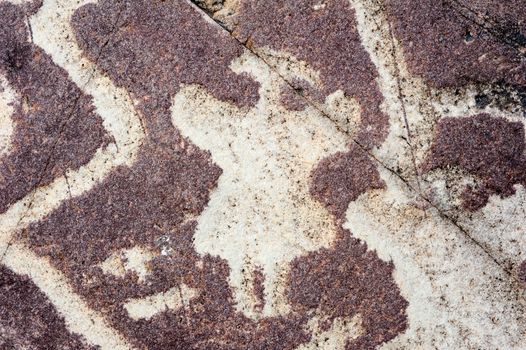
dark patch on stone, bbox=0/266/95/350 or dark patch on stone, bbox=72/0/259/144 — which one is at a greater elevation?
dark patch on stone, bbox=72/0/259/144

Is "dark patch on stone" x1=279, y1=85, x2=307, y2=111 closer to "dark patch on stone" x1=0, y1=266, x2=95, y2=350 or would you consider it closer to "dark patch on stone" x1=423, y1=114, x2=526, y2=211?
"dark patch on stone" x1=423, y1=114, x2=526, y2=211

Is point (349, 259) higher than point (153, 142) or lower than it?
lower

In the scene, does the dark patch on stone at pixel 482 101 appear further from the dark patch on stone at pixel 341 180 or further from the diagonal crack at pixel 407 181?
the dark patch on stone at pixel 341 180

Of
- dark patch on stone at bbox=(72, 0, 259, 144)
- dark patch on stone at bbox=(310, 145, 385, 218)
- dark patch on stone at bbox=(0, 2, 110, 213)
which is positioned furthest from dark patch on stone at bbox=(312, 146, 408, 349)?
dark patch on stone at bbox=(0, 2, 110, 213)

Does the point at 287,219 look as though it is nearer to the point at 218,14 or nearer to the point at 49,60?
the point at 218,14

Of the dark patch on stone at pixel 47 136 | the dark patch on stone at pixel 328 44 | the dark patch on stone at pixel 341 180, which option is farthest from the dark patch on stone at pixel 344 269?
the dark patch on stone at pixel 47 136

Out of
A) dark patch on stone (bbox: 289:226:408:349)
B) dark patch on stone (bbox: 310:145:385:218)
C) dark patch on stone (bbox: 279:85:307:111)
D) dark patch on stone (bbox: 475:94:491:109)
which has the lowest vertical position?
dark patch on stone (bbox: 289:226:408:349)

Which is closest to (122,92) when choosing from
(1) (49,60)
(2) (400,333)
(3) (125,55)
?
(3) (125,55)
